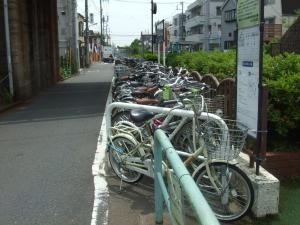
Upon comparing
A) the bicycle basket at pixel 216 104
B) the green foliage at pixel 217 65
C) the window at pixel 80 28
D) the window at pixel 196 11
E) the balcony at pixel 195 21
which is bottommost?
the bicycle basket at pixel 216 104

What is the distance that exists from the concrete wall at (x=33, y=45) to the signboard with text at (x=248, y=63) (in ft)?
33.9

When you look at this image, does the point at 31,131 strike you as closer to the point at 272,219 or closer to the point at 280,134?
the point at 280,134

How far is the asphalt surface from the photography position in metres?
4.58

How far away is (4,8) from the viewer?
13.2 m

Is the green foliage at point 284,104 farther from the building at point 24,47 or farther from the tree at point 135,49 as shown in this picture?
the tree at point 135,49

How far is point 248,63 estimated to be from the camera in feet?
15.0

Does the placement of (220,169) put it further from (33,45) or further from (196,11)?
(196,11)

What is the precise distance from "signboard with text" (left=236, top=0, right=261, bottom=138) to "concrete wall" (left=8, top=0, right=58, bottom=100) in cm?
1033

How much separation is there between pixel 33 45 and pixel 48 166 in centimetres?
1238

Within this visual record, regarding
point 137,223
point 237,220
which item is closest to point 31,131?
point 137,223

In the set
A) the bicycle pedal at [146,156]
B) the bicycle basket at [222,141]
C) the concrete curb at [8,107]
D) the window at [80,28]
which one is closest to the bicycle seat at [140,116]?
the bicycle pedal at [146,156]

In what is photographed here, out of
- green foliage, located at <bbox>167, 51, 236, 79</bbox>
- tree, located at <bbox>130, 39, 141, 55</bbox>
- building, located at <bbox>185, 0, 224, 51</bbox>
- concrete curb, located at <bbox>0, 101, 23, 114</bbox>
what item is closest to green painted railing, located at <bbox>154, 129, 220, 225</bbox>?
green foliage, located at <bbox>167, 51, 236, 79</bbox>

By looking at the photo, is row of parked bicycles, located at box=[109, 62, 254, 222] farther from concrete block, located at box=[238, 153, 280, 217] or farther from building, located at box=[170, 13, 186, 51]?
building, located at box=[170, 13, 186, 51]

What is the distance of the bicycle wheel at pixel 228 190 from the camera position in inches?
160
